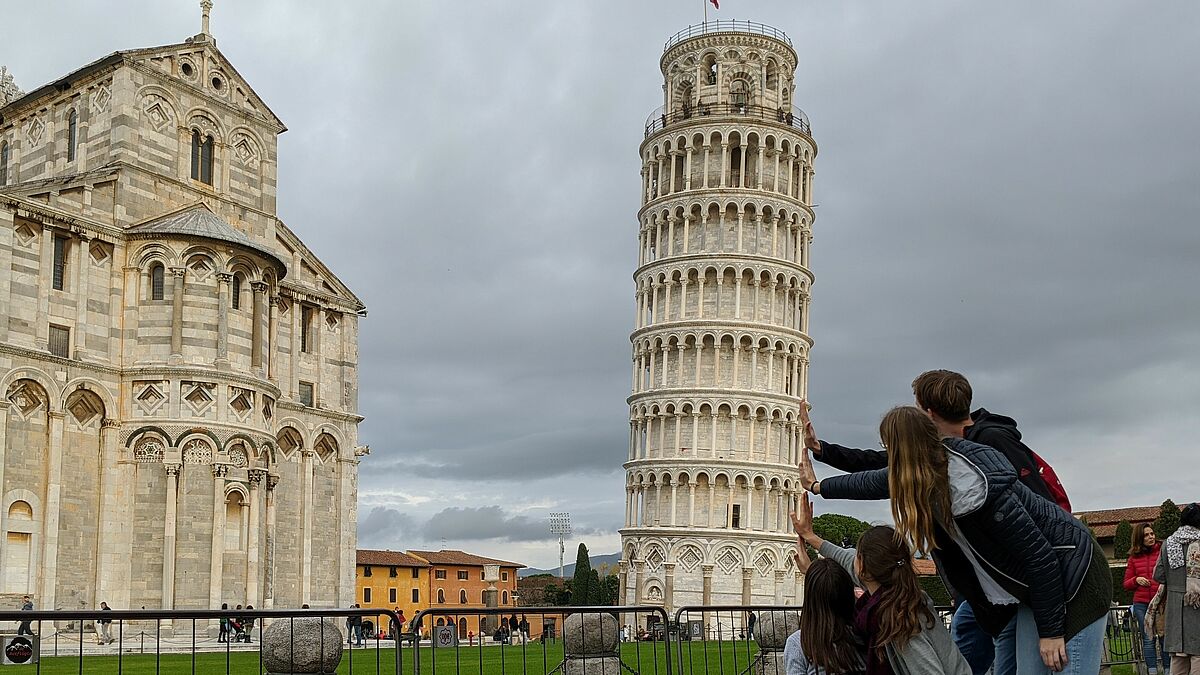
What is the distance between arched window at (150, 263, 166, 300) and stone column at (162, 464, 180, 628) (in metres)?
4.90

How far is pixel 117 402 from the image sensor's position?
109 ft

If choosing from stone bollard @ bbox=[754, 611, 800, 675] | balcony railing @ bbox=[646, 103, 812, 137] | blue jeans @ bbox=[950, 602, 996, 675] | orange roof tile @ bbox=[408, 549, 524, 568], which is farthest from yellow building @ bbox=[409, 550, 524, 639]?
blue jeans @ bbox=[950, 602, 996, 675]

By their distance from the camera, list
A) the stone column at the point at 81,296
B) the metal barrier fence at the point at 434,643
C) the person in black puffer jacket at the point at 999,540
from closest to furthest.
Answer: the person in black puffer jacket at the point at 999,540
the metal barrier fence at the point at 434,643
the stone column at the point at 81,296

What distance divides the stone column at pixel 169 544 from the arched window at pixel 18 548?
331 centimetres

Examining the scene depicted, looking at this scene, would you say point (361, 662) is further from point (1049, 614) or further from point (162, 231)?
point (1049, 614)

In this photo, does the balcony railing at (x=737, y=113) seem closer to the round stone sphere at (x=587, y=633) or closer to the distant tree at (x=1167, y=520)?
the distant tree at (x=1167, y=520)

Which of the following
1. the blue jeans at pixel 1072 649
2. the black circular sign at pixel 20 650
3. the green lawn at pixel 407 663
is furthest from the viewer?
the green lawn at pixel 407 663

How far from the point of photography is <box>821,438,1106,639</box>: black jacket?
5688mm

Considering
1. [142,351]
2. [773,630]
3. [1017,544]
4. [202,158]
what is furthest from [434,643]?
[202,158]

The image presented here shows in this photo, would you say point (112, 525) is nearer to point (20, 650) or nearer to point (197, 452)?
point (197, 452)

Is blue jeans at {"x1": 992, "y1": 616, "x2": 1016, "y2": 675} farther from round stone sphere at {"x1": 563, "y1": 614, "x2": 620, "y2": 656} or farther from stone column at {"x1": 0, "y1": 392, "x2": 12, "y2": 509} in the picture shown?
stone column at {"x1": 0, "y1": 392, "x2": 12, "y2": 509}

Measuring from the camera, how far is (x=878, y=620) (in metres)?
5.97

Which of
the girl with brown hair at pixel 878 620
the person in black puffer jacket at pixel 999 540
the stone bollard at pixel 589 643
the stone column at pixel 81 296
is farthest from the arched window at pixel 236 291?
the person in black puffer jacket at pixel 999 540

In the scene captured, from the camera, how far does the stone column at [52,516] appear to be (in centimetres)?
3111
